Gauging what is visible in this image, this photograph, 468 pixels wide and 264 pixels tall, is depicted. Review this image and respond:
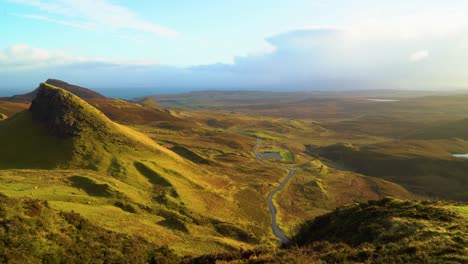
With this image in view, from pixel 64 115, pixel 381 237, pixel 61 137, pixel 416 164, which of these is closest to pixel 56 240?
pixel 381 237

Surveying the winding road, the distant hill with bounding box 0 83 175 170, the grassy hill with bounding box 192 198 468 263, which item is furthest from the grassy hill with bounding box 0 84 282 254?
the grassy hill with bounding box 192 198 468 263

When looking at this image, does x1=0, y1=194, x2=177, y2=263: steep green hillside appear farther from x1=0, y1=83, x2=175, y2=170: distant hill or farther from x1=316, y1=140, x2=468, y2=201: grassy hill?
x1=316, y1=140, x2=468, y2=201: grassy hill

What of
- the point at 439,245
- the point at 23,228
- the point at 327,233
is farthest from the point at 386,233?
the point at 23,228

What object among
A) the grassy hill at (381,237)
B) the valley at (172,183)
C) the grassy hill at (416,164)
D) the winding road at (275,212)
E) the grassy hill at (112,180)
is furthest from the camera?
the grassy hill at (416,164)

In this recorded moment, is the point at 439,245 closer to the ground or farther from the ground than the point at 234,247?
farther from the ground

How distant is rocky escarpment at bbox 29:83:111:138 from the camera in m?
67.6

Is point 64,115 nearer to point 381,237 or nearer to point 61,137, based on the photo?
point 61,137

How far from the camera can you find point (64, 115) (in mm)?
69312

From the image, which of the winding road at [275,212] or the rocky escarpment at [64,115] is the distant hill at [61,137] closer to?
the rocky escarpment at [64,115]

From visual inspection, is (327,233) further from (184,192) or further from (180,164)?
(180,164)

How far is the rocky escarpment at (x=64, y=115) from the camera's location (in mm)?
67625

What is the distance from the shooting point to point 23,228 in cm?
2536

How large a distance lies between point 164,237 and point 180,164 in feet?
132

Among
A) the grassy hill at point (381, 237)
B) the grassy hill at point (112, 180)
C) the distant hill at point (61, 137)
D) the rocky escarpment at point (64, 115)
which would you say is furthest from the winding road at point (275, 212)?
the rocky escarpment at point (64, 115)
